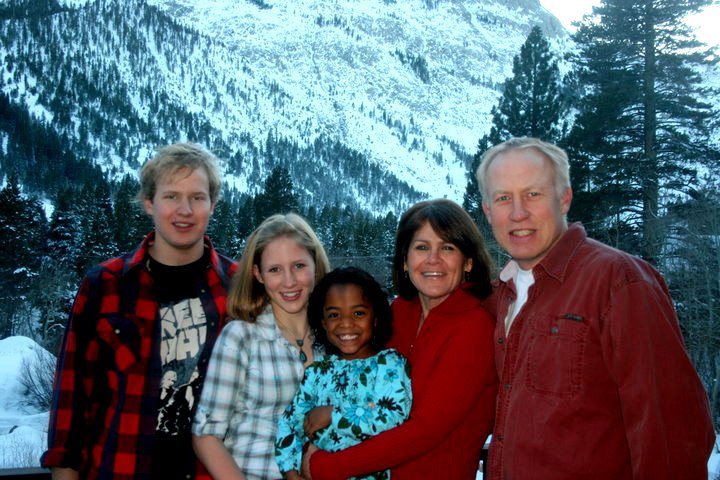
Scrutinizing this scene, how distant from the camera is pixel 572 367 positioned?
1.85 metres

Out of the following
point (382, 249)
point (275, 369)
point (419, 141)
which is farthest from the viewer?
point (419, 141)

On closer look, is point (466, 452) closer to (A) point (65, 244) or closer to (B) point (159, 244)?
(B) point (159, 244)

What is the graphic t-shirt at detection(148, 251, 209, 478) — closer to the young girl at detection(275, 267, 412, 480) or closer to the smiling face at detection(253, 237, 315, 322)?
the smiling face at detection(253, 237, 315, 322)

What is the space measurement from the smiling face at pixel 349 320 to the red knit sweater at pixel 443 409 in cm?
21

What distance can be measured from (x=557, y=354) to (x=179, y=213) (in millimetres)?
1646

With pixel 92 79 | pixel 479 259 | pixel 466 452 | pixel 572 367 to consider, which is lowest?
pixel 466 452

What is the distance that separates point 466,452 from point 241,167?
141 m

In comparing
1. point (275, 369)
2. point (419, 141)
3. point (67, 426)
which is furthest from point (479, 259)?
point (419, 141)

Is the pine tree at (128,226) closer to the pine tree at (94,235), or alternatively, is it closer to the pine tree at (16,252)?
the pine tree at (94,235)

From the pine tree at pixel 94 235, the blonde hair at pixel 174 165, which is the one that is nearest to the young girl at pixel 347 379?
the blonde hair at pixel 174 165

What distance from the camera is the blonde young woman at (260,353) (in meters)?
2.24

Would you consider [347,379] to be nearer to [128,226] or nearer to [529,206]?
[529,206]

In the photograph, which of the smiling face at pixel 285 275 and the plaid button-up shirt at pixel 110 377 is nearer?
the plaid button-up shirt at pixel 110 377

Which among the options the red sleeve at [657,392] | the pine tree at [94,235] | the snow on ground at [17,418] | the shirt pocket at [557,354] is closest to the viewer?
the red sleeve at [657,392]
